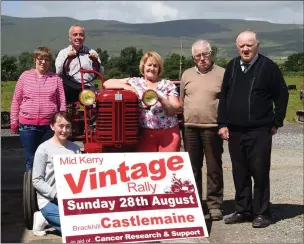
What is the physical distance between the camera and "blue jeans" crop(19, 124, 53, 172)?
19.7 feet

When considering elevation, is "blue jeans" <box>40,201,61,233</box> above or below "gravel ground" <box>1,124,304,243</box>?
above

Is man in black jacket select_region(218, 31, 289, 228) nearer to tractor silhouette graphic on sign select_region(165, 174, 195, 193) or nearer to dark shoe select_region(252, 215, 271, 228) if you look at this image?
dark shoe select_region(252, 215, 271, 228)

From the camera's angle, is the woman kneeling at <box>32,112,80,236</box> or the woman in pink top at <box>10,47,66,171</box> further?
the woman in pink top at <box>10,47,66,171</box>

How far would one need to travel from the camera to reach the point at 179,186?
16.8ft

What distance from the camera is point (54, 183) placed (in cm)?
540

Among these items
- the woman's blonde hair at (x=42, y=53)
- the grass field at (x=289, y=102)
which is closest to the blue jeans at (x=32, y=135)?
the woman's blonde hair at (x=42, y=53)

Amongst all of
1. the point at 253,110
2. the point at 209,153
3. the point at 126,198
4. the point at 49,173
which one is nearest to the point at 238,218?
the point at 209,153

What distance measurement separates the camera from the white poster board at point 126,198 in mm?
4734

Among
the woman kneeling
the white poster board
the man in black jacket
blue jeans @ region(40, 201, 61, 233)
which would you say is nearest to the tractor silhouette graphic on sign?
the white poster board

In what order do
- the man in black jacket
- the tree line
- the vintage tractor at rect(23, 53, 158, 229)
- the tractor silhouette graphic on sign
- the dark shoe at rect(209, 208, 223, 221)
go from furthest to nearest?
the tree line → the dark shoe at rect(209, 208, 223, 221) → the man in black jacket → the vintage tractor at rect(23, 53, 158, 229) → the tractor silhouette graphic on sign

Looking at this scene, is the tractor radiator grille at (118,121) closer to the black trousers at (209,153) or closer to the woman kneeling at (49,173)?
the woman kneeling at (49,173)

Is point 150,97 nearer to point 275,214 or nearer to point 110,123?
point 110,123

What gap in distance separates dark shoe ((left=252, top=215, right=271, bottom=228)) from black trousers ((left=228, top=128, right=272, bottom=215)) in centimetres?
5

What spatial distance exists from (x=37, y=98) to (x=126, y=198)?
162cm
